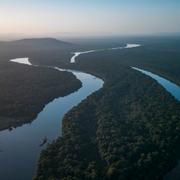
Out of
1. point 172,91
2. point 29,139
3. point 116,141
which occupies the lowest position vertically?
point 172,91

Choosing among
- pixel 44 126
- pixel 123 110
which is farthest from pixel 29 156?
pixel 123 110

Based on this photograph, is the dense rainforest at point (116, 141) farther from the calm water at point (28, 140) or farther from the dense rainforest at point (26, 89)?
the dense rainforest at point (26, 89)

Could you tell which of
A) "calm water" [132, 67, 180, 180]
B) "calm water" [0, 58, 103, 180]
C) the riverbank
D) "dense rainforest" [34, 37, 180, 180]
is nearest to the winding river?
"calm water" [0, 58, 103, 180]

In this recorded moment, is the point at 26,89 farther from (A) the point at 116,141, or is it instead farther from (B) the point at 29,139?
(A) the point at 116,141

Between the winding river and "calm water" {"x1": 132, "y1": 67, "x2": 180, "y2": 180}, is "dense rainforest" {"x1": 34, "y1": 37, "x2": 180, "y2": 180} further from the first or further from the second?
the winding river

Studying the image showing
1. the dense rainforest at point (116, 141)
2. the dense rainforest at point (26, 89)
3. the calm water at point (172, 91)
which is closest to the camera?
the dense rainforest at point (116, 141)

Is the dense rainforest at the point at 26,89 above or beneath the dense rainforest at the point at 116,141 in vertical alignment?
beneath

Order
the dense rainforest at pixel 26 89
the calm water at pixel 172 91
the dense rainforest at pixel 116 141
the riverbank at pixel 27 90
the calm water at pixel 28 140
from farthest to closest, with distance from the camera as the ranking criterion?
the dense rainforest at pixel 26 89
the riverbank at pixel 27 90
the calm water at pixel 28 140
the calm water at pixel 172 91
the dense rainforest at pixel 116 141

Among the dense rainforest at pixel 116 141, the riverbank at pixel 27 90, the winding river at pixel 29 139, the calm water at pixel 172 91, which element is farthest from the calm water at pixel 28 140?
the calm water at pixel 172 91

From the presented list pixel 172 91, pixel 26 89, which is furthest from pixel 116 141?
pixel 26 89
